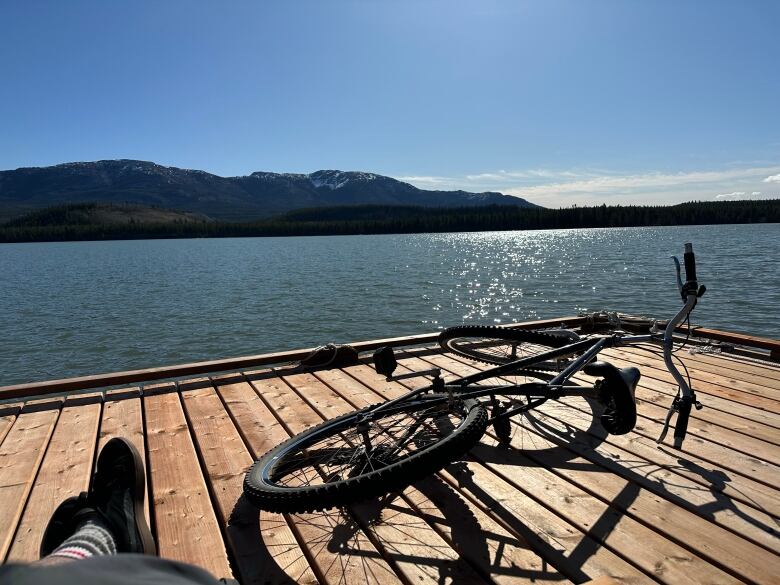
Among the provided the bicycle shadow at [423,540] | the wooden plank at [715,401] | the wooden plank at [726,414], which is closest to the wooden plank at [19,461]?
the bicycle shadow at [423,540]

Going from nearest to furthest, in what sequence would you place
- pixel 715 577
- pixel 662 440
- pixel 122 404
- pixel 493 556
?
1. pixel 715 577
2. pixel 493 556
3. pixel 662 440
4. pixel 122 404

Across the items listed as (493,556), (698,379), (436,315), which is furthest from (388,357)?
(436,315)

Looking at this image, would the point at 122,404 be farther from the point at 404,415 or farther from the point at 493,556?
the point at 493,556

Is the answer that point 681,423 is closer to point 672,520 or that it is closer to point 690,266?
point 672,520

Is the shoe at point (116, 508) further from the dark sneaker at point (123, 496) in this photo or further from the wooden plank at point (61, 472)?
the wooden plank at point (61, 472)

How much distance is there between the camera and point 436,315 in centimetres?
2356

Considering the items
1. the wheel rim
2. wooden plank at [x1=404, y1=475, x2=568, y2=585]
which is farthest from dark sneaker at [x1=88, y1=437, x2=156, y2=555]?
wooden plank at [x1=404, y1=475, x2=568, y2=585]

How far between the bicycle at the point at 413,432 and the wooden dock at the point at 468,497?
27 cm

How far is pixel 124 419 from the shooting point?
4.95 meters

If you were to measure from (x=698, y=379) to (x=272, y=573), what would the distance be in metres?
5.21

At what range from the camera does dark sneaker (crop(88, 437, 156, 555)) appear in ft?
7.41

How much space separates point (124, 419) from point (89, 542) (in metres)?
3.17

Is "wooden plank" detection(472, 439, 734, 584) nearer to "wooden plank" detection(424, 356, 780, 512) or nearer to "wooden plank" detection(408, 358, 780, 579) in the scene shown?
"wooden plank" detection(408, 358, 780, 579)

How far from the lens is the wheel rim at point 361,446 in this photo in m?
3.35
